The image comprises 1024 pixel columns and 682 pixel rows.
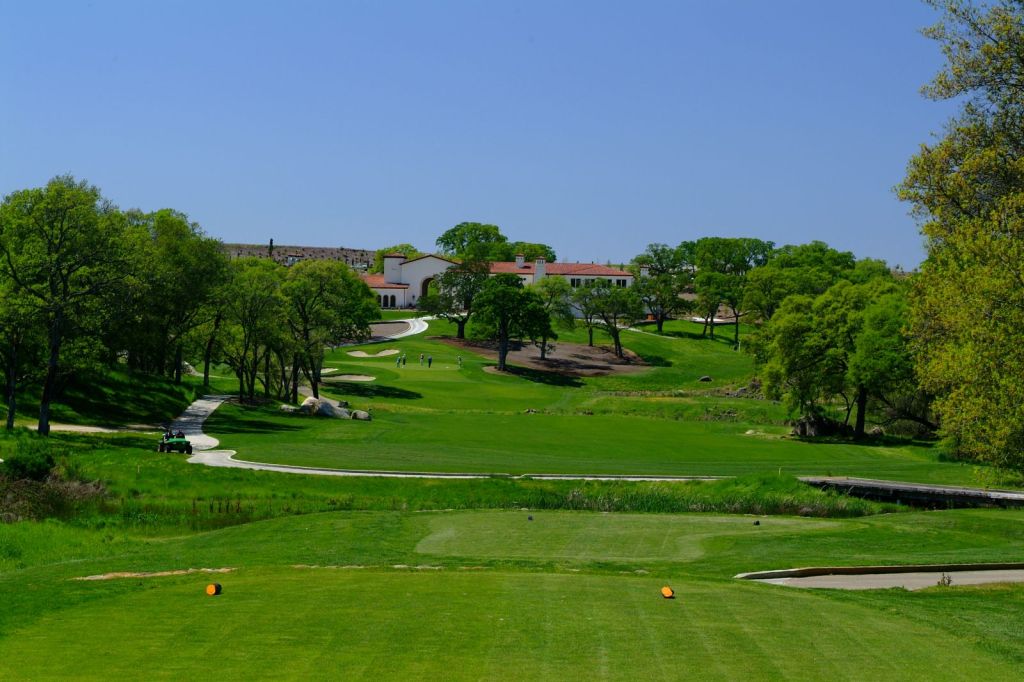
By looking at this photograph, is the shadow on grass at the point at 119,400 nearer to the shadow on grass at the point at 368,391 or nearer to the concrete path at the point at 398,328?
the shadow on grass at the point at 368,391

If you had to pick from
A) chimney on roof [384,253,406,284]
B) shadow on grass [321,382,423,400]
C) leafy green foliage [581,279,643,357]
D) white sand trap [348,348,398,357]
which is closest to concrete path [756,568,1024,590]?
shadow on grass [321,382,423,400]

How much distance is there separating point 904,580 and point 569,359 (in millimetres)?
109586

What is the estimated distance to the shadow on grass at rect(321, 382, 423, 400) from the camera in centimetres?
9575

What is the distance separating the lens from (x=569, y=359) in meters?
134

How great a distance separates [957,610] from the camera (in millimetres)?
20672

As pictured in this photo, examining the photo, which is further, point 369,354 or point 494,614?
point 369,354

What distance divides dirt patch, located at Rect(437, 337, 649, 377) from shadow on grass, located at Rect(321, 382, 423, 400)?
23803mm

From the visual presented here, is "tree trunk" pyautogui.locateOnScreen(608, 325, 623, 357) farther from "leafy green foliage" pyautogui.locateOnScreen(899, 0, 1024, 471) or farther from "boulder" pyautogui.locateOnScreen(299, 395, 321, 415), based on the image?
"leafy green foliage" pyautogui.locateOnScreen(899, 0, 1024, 471)

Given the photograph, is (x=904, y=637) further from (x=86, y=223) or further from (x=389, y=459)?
(x=86, y=223)

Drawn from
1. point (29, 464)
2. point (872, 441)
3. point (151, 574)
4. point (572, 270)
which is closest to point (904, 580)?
point (151, 574)

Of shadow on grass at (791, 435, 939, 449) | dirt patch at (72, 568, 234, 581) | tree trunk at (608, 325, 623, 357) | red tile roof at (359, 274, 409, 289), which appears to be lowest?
shadow on grass at (791, 435, 939, 449)

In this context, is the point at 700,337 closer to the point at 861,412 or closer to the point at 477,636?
the point at 861,412

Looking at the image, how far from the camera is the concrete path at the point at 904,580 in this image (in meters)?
24.0

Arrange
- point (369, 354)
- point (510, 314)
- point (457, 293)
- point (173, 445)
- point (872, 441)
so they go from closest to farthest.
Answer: point (173, 445), point (872, 441), point (510, 314), point (369, 354), point (457, 293)
